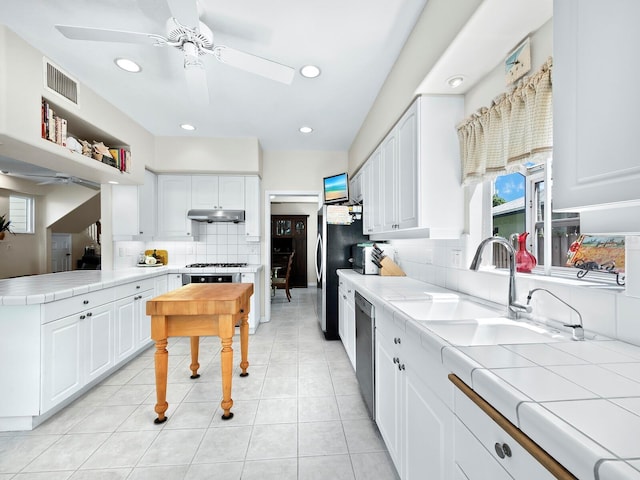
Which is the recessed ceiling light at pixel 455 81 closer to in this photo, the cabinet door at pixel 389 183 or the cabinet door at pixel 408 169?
the cabinet door at pixel 408 169

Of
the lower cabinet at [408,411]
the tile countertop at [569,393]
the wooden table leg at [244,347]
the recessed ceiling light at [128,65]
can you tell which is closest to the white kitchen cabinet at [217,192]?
the recessed ceiling light at [128,65]

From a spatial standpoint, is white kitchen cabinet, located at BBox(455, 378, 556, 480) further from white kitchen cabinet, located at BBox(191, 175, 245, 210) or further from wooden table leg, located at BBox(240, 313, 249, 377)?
white kitchen cabinet, located at BBox(191, 175, 245, 210)

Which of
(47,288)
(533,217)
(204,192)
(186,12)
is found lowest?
(47,288)

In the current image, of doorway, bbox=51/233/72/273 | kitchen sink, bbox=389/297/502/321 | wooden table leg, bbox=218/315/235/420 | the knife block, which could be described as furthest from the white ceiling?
wooden table leg, bbox=218/315/235/420

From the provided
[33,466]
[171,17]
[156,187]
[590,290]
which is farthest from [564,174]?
[156,187]

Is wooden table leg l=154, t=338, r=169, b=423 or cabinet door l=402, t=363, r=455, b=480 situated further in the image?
wooden table leg l=154, t=338, r=169, b=423

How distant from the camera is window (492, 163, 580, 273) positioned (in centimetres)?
138

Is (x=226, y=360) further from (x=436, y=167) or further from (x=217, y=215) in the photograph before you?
(x=217, y=215)

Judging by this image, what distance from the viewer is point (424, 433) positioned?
3.60ft

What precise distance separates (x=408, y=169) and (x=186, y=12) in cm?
164

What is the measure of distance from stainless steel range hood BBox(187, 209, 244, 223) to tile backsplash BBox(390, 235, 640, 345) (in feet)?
8.49

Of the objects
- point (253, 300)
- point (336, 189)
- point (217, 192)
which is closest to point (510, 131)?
point (336, 189)

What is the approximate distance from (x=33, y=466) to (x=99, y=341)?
1.00 m

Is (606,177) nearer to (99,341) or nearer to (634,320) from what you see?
(634,320)
